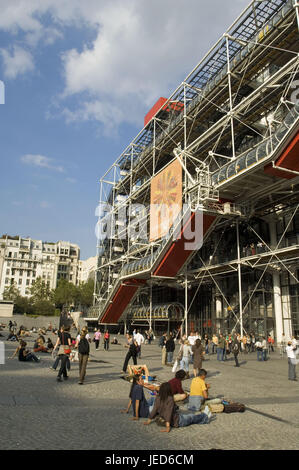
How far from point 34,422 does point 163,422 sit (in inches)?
80.3

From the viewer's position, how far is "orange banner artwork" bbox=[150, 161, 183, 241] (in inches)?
1006

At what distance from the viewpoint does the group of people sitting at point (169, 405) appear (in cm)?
579

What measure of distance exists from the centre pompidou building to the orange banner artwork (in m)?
0.10

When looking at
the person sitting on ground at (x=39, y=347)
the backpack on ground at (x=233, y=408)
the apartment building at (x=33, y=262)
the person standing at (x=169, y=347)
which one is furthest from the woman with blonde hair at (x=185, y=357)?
the apartment building at (x=33, y=262)

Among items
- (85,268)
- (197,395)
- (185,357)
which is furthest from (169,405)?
(85,268)

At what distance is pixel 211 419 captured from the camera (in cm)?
642

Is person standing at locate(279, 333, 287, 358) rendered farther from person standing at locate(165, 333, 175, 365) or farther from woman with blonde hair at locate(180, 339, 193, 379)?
woman with blonde hair at locate(180, 339, 193, 379)

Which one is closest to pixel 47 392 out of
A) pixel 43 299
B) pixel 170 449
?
pixel 170 449

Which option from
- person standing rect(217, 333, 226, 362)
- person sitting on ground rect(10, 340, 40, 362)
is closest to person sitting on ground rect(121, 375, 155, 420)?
person sitting on ground rect(10, 340, 40, 362)

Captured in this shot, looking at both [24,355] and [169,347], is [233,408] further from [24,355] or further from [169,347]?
[24,355]

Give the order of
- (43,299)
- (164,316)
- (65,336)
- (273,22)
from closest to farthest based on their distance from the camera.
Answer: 1. (65,336)
2. (273,22)
3. (164,316)
4. (43,299)

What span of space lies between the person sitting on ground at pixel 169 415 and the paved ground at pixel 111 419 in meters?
0.12

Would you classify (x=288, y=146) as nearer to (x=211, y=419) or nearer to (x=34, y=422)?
(x=211, y=419)

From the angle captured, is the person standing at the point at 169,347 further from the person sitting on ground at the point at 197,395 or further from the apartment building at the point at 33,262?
the apartment building at the point at 33,262
